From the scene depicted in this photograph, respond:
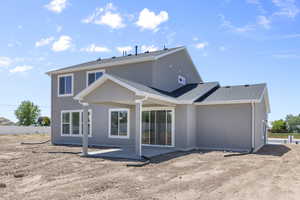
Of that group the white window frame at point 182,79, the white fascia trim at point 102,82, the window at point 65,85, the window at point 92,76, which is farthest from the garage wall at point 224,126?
the window at point 65,85

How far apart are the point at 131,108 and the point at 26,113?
43.6 meters

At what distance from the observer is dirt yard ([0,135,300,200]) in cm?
580

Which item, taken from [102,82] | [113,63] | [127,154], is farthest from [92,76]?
[127,154]

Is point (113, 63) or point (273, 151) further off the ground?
point (113, 63)

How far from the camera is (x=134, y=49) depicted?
19203 millimetres

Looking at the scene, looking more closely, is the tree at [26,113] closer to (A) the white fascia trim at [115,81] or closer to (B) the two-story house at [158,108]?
(B) the two-story house at [158,108]

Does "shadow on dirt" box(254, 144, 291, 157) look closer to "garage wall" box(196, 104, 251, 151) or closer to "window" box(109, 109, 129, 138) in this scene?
"garage wall" box(196, 104, 251, 151)

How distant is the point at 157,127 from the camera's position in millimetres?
14758

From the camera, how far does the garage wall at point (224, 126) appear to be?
13.7 meters

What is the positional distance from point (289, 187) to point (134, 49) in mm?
15138

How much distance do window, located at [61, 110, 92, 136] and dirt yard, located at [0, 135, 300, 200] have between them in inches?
286

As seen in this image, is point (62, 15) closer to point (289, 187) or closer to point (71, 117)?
point (71, 117)

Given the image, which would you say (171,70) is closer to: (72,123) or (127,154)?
(127,154)

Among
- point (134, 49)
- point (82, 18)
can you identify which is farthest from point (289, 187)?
point (134, 49)
